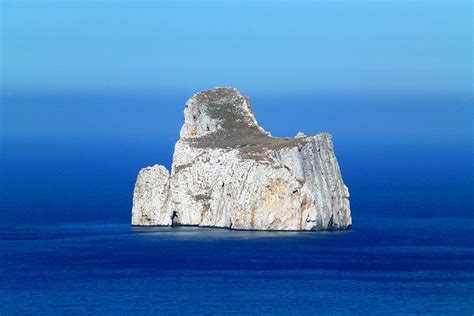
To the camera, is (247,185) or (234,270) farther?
(247,185)

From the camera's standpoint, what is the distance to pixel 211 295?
10619 cm

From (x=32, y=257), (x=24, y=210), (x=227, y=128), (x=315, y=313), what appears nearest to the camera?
(x=315, y=313)

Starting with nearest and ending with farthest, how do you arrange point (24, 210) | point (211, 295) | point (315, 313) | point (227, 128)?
point (315, 313), point (211, 295), point (227, 128), point (24, 210)

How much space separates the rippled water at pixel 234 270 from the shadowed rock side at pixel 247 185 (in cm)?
146

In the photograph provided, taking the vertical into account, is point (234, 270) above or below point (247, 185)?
below

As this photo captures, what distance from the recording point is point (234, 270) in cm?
11694

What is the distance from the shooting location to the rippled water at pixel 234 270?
102688mm

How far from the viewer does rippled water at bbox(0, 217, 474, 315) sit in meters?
103

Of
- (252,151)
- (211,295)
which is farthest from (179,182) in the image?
(211,295)

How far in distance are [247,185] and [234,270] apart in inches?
501

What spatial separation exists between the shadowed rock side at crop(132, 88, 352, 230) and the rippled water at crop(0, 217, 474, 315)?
1461mm

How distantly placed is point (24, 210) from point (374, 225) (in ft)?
125

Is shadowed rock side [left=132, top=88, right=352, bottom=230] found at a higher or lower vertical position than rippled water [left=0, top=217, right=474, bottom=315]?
higher

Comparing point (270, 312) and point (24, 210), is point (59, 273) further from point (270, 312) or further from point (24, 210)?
point (24, 210)
